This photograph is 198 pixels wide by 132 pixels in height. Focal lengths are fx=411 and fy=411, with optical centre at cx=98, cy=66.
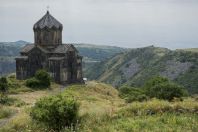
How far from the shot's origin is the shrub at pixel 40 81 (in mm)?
48769

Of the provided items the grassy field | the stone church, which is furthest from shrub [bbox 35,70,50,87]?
the grassy field

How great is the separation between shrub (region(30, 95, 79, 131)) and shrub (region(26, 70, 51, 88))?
105ft

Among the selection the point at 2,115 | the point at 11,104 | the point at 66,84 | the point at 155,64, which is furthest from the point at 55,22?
the point at 155,64

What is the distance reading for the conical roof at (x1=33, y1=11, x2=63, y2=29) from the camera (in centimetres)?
5553

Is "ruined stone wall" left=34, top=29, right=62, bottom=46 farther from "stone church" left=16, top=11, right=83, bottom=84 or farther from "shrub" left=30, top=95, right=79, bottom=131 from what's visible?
"shrub" left=30, top=95, right=79, bottom=131

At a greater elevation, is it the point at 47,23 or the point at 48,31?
the point at 47,23

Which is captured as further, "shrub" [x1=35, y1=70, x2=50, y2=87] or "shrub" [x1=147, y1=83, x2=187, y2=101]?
"shrub" [x1=35, y1=70, x2=50, y2=87]

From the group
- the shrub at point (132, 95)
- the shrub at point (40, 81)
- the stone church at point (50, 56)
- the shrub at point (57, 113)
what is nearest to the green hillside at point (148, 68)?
the shrub at point (132, 95)

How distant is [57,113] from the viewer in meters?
16.6

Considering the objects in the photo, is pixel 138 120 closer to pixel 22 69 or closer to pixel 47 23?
pixel 47 23

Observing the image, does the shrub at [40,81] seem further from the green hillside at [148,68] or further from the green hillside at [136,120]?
the green hillside at [148,68]

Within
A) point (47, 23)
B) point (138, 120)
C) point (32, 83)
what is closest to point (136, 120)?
point (138, 120)

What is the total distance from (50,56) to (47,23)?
177 inches

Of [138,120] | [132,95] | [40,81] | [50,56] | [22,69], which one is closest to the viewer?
[138,120]
